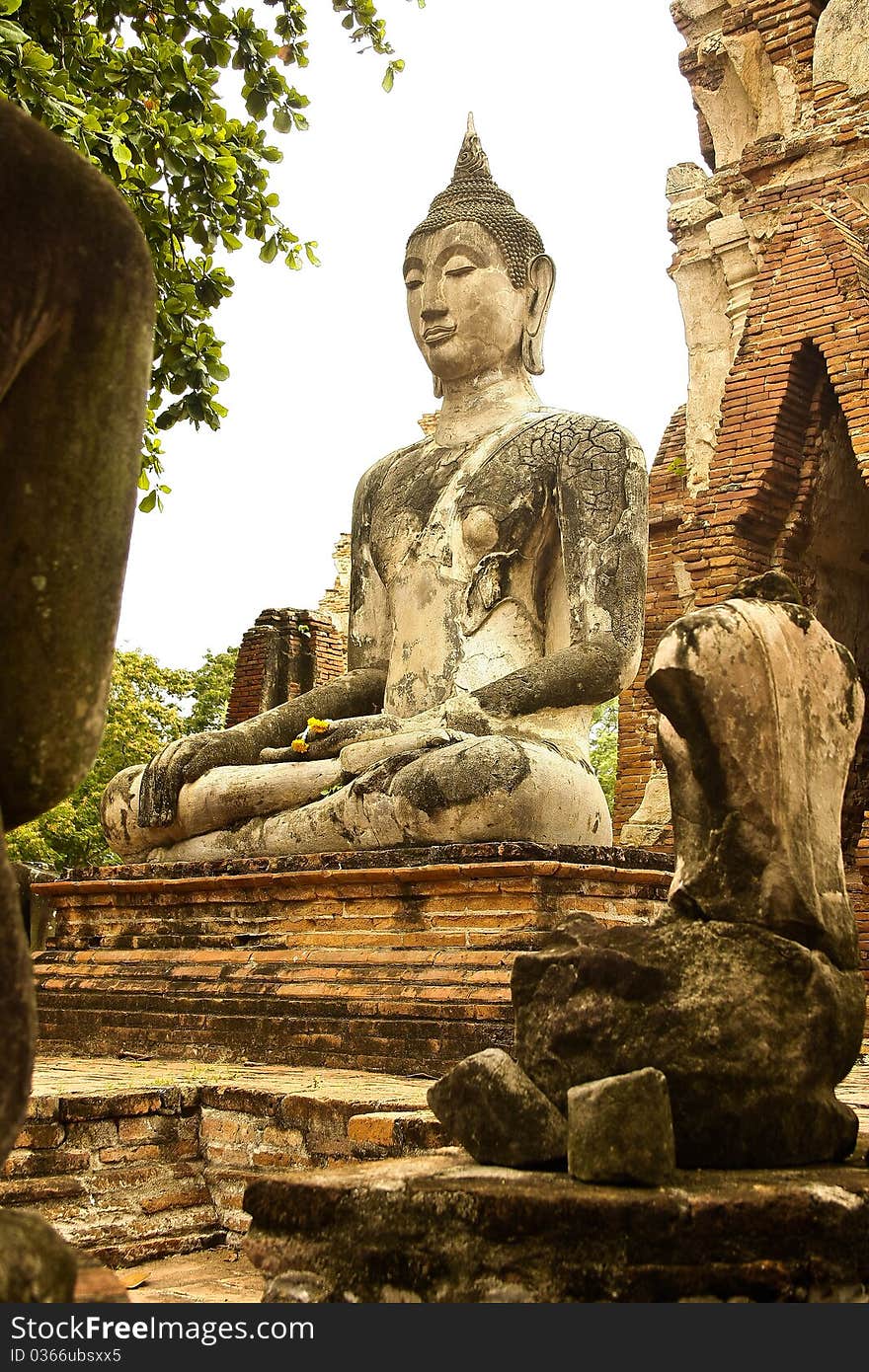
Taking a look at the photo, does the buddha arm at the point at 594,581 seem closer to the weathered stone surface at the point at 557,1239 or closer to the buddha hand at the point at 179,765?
the buddha hand at the point at 179,765

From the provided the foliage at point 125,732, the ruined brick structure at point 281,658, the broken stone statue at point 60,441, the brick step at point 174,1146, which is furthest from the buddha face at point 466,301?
the foliage at point 125,732

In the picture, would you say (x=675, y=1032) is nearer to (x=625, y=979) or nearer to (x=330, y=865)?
(x=625, y=979)

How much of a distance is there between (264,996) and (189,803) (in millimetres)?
1481

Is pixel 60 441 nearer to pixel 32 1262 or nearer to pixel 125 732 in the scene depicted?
pixel 32 1262

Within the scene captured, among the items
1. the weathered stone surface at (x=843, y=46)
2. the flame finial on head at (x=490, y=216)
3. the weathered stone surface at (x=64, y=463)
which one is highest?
the weathered stone surface at (x=843, y=46)

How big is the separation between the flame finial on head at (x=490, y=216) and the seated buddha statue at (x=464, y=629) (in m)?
0.01

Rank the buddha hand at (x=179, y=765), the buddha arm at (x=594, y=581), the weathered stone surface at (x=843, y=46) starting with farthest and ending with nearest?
1. the weathered stone surface at (x=843, y=46)
2. the buddha hand at (x=179, y=765)
3. the buddha arm at (x=594, y=581)

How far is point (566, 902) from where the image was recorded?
16.7 feet

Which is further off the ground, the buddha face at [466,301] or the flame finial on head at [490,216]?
the flame finial on head at [490,216]

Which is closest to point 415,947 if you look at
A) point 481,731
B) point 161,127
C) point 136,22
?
point 481,731

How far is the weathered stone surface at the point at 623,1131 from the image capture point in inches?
90.8

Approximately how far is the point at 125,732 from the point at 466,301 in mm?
13059

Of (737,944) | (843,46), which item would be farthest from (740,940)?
(843,46)

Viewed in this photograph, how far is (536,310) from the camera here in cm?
746
